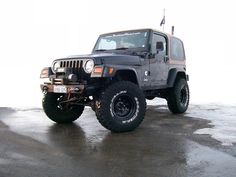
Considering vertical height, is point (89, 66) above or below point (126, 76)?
above

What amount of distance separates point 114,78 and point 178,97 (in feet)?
8.95

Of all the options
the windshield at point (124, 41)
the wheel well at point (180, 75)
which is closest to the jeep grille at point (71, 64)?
the windshield at point (124, 41)

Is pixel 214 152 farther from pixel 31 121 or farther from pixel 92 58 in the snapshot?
pixel 31 121

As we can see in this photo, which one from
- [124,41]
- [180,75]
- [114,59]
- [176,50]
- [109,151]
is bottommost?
[109,151]

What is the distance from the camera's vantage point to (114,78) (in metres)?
6.31

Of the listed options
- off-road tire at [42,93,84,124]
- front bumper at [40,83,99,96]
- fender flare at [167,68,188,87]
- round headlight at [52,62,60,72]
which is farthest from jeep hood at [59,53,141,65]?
fender flare at [167,68,188,87]

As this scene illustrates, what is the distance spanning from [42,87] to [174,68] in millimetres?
3296

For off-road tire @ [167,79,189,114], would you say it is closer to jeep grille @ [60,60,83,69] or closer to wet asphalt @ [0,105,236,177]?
wet asphalt @ [0,105,236,177]

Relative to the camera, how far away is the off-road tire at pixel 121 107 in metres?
5.77

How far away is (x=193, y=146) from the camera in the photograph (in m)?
4.95

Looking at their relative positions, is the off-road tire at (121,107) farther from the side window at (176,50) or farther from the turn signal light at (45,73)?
the side window at (176,50)

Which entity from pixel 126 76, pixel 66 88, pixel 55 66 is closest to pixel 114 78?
pixel 126 76

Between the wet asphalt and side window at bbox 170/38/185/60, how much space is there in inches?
76.9

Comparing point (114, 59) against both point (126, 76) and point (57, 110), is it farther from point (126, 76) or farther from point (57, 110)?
point (57, 110)
